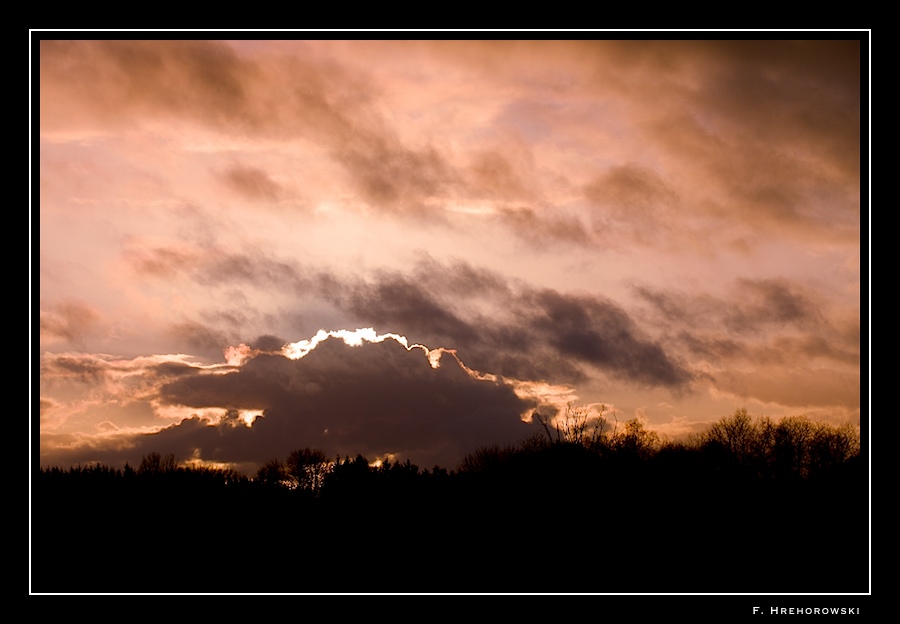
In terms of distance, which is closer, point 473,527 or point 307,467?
point 473,527

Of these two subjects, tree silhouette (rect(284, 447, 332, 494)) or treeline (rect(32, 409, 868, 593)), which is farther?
tree silhouette (rect(284, 447, 332, 494))

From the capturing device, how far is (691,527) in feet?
118

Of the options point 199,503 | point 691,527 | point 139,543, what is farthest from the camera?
point 199,503

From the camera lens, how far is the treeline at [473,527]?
27.7 m

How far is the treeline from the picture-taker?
27.7 m

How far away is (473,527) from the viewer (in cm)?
3722

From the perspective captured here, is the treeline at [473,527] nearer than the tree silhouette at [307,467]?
Yes

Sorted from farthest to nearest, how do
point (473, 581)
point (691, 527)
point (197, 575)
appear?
1. point (691, 527)
2. point (197, 575)
3. point (473, 581)
